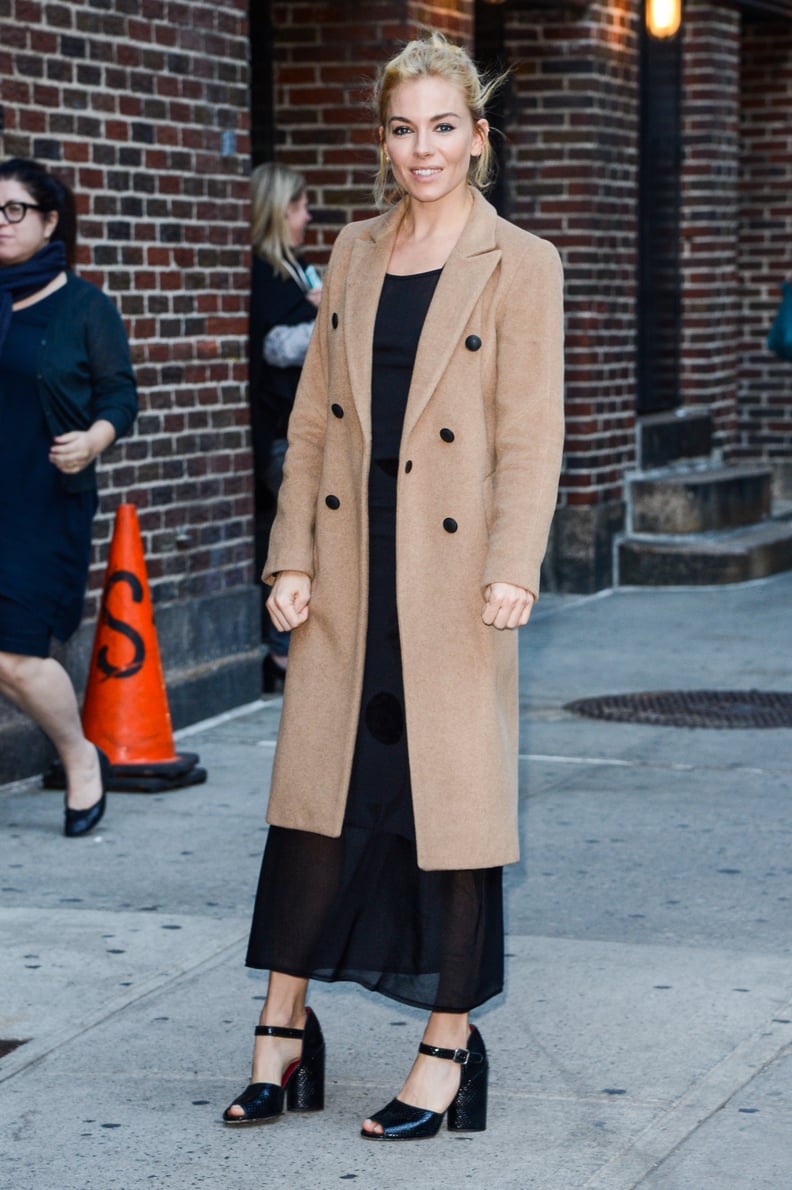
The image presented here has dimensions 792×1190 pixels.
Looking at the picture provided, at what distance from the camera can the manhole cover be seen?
27.3 feet

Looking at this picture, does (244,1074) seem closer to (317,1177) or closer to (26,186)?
(317,1177)

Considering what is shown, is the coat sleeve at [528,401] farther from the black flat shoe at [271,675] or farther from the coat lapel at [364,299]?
the black flat shoe at [271,675]

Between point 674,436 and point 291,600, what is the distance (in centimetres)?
933

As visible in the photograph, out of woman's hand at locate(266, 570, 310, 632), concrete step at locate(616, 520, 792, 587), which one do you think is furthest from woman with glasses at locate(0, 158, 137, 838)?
concrete step at locate(616, 520, 792, 587)

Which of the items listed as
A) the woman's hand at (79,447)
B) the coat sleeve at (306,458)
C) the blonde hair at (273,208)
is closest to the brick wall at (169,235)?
the blonde hair at (273,208)

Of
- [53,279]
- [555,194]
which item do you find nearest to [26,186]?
[53,279]

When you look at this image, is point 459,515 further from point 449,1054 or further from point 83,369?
point 83,369

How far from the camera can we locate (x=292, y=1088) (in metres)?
4.25

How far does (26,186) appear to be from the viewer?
248 inches

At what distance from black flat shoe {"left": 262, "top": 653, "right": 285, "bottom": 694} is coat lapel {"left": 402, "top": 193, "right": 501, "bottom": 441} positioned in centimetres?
488

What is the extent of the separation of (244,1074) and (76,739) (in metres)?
2.18

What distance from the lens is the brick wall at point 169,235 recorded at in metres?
7.46

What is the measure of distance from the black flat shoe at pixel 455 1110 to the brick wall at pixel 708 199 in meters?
9.99

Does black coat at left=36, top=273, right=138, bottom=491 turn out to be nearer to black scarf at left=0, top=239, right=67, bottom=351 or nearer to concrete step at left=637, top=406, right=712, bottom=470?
black scarf at left=0, top=239, right=67, bottom=351
